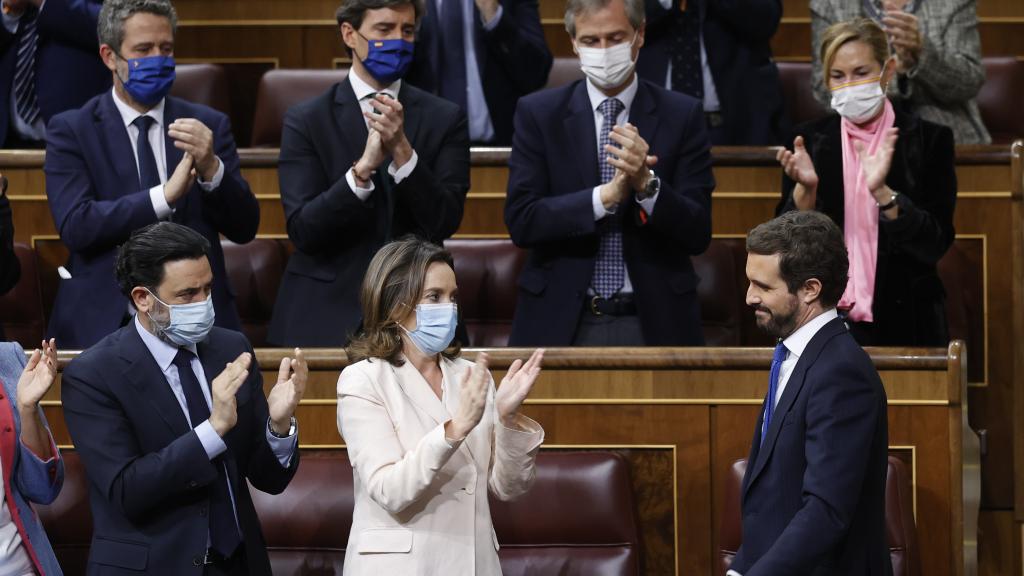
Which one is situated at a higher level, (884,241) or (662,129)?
(662,129)

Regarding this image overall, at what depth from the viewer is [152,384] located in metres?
2.28

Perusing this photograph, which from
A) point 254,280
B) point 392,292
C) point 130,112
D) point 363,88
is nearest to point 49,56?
point 254,280

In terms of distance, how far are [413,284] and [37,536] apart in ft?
2.39

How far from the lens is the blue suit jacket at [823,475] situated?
198 cm

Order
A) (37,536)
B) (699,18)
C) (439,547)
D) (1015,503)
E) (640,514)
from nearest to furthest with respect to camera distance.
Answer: (439,547)
(37,536)
(640,514)
(1015,503)
(699,18)

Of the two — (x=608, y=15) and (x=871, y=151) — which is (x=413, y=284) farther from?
(x=871, y=151)

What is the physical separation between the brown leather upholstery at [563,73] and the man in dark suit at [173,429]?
2.03 m

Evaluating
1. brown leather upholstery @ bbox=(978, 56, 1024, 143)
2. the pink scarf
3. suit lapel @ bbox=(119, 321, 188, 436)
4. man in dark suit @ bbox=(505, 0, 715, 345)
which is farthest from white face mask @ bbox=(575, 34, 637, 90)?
brown leather upholstery @ bbox=(978, 56, 1024, 143)

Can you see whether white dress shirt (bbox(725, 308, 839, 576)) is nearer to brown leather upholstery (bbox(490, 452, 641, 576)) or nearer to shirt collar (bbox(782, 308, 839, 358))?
shirt collar (bbox(782, 308, 839, 358))

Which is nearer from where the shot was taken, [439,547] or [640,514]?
[439,547]

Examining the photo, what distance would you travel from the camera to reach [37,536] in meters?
2.29

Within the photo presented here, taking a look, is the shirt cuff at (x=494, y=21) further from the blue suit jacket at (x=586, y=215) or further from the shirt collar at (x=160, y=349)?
the shirt collar at (x=160, y=349)

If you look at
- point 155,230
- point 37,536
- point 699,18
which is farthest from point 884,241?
point 37,536

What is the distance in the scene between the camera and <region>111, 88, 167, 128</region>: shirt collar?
294 cm
